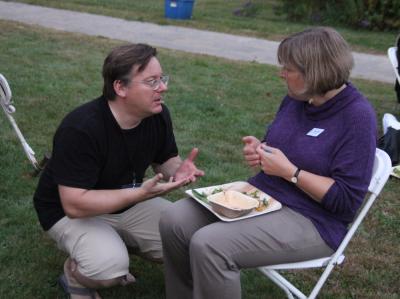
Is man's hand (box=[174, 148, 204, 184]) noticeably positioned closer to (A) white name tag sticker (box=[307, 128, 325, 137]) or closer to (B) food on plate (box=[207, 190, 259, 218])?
(B) food on plate (box=[207, 190, 259, 218])

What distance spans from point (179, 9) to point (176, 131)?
6981 millimetres

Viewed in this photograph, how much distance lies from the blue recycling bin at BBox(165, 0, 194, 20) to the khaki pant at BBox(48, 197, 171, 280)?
9289mm

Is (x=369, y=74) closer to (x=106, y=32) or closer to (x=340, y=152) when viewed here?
(x=106, y=32)

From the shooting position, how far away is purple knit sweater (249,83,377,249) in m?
2.36

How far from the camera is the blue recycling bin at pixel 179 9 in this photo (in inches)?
467

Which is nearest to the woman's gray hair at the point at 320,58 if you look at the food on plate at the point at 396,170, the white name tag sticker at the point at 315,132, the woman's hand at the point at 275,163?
the white name tag sticker at the point at 315,132

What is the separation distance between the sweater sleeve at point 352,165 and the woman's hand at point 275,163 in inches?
6.7

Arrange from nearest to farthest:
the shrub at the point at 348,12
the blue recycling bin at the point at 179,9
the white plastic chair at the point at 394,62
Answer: the white plastic chair at the point at 394,62
the blue recycling bin at the point at 179,9
the shrub at the point at 348,12

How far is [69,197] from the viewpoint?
8.47 ft

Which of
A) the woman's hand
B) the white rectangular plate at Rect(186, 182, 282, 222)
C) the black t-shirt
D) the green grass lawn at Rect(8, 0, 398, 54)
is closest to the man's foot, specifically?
→ the black t-shirt

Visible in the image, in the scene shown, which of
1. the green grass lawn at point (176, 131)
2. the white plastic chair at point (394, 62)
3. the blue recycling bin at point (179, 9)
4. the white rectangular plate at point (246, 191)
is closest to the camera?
the white rectangular plate at point (246, 191)

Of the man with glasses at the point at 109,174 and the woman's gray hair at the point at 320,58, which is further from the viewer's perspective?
the man with glasses at the point at 109,174

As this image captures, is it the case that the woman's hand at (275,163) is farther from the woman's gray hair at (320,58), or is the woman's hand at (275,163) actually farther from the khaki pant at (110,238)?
the khaki pant at (110,238)

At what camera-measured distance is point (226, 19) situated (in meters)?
12.5
